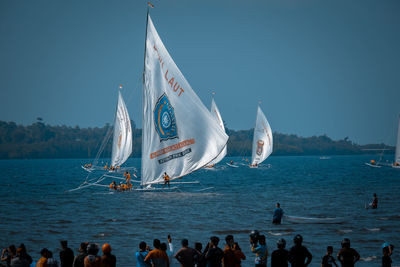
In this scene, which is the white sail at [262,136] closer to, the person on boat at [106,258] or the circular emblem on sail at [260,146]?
the circular emblem on sail at [260,146]

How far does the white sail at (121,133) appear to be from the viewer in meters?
77.0

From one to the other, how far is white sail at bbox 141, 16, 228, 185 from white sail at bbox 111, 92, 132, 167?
43.5 meters

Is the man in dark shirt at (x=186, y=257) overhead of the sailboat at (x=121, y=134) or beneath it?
beneath

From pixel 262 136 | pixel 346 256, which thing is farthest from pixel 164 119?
pixel 262 136

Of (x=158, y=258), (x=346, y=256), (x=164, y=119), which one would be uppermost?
(x=164, y=119)

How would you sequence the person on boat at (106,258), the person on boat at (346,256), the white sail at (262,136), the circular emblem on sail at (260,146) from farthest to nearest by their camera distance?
1. the circular emblem on sail at (260,146)
2. the white sail at (262,136)
3. the person on boat at (346,256)
4. the person on boat at (106,258)

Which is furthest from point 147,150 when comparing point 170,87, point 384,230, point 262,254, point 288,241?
point 262,254

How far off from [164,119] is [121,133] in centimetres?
4495

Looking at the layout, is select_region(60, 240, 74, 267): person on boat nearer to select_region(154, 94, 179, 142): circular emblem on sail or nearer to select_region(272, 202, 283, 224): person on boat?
select_region(272, 202, 283, 224): person on boat

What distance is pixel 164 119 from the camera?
34.0 meters

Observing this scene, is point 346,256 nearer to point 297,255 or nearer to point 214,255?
point 297,255

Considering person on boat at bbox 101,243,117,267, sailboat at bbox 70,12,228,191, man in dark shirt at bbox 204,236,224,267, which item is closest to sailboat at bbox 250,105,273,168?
sailboat at bbox 70,12,228,191

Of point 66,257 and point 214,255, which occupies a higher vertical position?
point 214,255

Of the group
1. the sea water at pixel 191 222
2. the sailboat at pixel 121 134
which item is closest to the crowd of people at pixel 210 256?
the sea water at pixel 191 222
